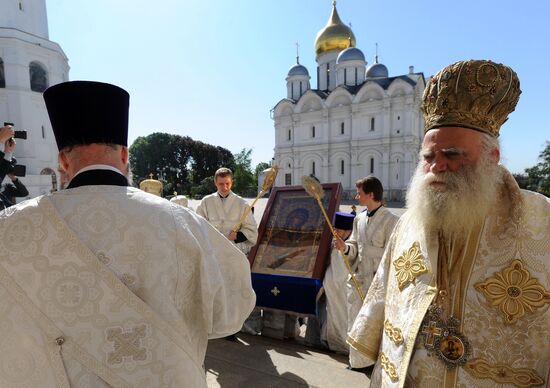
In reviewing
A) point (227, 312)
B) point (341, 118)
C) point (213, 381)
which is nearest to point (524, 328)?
point (227, 312)

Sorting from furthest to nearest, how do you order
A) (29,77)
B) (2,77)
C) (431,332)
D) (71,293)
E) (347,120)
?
(347,120) < (29,77) < (2,77) < (431,332) < (71,293)

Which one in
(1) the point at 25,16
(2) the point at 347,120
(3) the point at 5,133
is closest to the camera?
(3) the point at 5,133

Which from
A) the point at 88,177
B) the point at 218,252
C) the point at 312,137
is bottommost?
the point at 218,252

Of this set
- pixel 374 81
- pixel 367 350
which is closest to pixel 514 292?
pixel 367 350

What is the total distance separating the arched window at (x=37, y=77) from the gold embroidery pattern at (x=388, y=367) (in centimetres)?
3176

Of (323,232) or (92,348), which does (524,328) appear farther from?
(323,232)

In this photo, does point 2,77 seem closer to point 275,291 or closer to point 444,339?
point 275,291

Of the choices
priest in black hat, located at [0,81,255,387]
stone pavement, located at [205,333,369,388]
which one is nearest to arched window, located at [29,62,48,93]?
stone pavement, located at [205,333,369,388]

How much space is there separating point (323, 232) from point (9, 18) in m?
32.7

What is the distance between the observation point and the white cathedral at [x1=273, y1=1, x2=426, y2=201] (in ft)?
112

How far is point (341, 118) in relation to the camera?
3819 cm

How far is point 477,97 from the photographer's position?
1.44 metres

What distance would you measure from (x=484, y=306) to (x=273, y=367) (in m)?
2.39

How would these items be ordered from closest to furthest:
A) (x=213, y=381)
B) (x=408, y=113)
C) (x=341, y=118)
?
(x=213, y=381) < (x=408, y=113) < (x=341, y=118)
